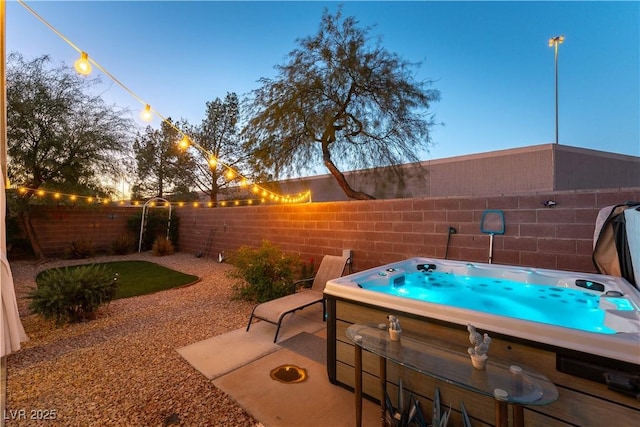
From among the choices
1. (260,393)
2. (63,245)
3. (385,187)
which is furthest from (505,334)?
(63,245)

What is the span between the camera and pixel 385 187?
335 inches

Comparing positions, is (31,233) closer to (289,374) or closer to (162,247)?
(162,247)

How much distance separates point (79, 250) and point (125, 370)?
8249mm

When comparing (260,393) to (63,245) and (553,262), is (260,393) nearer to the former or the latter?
(553,262)

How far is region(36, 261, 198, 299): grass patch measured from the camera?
17.6 ft

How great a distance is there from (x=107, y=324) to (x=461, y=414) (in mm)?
4159

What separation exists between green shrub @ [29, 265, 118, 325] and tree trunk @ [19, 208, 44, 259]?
6368mm

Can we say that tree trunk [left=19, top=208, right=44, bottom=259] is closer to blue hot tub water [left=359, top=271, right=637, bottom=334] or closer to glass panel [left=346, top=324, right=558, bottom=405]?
blue hot tub water [left=359, top=271, right=637, bottom=334]

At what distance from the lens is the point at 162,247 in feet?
31.0

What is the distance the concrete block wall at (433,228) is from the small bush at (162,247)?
2.92m

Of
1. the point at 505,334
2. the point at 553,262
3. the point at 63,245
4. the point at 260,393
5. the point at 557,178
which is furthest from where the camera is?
the point at 557,178

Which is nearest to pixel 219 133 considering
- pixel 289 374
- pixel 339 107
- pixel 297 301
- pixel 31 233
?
pixel 31 233

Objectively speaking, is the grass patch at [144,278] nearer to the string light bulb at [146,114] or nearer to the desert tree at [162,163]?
the string light bulb at [146,114]

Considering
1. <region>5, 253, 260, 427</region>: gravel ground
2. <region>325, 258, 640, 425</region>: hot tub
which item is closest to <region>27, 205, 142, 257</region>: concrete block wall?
<region>5, 253, 260, 427</region>: gravel ground
